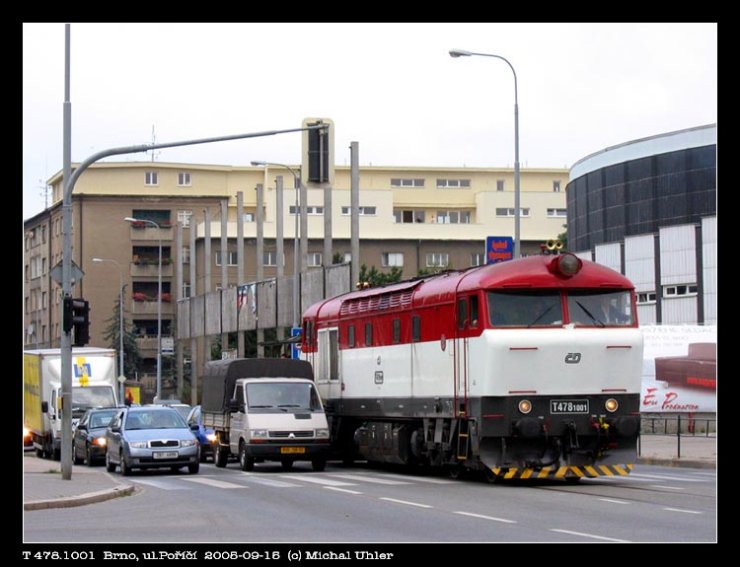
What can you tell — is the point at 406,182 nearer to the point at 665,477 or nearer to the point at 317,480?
the point at 665,477

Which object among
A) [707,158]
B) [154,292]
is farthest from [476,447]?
[154,292]

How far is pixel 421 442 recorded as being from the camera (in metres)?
27.4

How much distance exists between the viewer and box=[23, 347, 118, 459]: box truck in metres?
42.8

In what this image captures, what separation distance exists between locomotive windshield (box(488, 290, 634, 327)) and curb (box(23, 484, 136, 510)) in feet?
22.7

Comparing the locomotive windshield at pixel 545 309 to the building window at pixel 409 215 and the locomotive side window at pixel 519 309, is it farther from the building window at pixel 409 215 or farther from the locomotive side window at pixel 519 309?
the building window at pixel 409 215

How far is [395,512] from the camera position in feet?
61.4

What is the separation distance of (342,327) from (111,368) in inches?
562

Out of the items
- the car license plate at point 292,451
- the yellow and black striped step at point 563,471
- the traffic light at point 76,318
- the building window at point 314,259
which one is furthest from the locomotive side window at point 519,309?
the building window at point 314,259

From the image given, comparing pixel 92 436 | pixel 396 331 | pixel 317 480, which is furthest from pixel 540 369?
pixel 92 436

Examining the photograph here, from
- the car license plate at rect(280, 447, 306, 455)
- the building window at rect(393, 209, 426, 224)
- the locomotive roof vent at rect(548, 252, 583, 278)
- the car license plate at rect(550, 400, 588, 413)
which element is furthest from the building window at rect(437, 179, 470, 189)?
the car license plate at rect(550, 400, 588, 413)

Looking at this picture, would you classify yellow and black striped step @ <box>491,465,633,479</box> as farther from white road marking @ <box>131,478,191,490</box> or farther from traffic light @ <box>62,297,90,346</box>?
traffic light @ <box>62,297,90,346</box>

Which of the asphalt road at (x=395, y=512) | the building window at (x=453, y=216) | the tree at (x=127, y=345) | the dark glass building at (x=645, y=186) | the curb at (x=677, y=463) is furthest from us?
the building window at (x=453, y=216)

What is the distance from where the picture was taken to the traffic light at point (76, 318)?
2630 cm

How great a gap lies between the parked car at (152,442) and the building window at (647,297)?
3326cm
